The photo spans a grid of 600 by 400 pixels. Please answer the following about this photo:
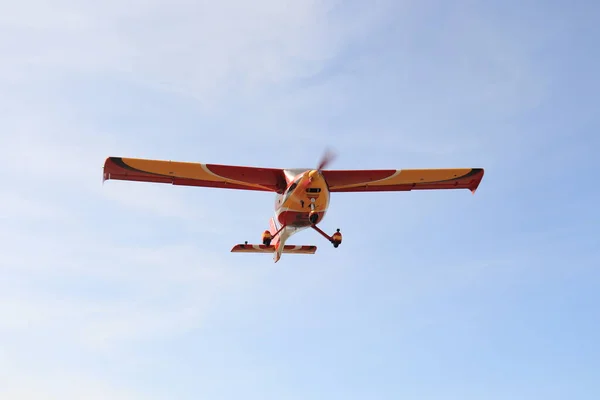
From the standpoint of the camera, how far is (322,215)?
70.3ft

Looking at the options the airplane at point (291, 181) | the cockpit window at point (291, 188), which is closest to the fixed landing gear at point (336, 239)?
the airplane at point (291, 181)

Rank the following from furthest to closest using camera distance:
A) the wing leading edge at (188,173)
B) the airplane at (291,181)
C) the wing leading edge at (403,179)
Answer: the wing leading edge at (403,179) < the wing leading edge at (188,173) < the airplane at (291,181)

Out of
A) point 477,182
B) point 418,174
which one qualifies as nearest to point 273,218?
point 418,174

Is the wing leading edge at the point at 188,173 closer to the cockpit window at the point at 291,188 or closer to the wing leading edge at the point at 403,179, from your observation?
the cockpit window at the point at 291,188

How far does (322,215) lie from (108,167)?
8.31 m

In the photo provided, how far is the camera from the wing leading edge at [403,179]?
941 inches

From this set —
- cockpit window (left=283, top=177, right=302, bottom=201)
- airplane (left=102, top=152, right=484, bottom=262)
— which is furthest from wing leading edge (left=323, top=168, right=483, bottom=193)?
cockpit window (left=283, top=177, right=302, bottom=201)

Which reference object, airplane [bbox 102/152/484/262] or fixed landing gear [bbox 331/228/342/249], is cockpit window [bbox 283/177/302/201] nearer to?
airplane [bbox 102/152/484/262]

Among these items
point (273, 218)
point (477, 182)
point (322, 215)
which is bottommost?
point (322, 215)

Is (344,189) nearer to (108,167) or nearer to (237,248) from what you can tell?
(237,248)

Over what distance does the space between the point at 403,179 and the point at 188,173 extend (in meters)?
8.72

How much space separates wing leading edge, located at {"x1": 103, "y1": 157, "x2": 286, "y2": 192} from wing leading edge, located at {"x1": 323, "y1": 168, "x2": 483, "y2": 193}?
2384 mm

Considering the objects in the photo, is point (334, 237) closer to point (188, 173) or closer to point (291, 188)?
point (291, 188)

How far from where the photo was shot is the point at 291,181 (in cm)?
2147
